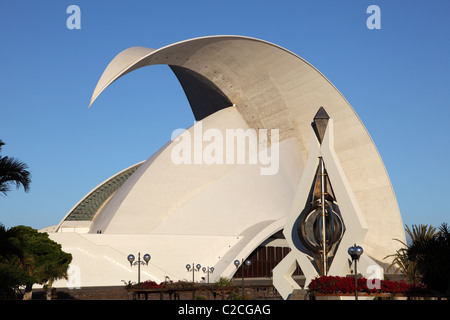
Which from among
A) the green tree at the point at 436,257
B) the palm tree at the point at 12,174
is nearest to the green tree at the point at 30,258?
the palm tree at the point at 12,174

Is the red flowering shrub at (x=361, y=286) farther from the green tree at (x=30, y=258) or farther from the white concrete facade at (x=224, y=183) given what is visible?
the white concrete facade at (x=224, y=183)

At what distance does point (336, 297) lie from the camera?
14469 mm

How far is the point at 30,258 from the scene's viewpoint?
61.7 feet

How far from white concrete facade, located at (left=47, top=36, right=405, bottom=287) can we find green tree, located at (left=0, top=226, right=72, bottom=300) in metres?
4.13

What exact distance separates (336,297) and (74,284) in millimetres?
15063

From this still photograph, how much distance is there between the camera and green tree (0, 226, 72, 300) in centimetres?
1431

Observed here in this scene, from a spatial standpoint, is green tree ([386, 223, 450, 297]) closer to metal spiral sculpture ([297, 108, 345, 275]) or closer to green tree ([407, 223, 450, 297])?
green tree ([407, 223, 450, 297])

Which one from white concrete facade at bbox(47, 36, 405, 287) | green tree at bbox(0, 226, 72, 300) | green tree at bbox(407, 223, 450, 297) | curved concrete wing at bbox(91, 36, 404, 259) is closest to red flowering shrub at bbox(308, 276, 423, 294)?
green tree at bbox(407, 223, 450, 297)

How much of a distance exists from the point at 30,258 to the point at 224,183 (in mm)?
14603

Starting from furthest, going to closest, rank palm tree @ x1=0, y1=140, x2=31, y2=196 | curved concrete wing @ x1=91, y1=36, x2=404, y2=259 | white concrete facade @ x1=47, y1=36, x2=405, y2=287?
curved concrete wing @ x1=91, y1=36, x2=404, y2=259
white concrete facade @ x1=47, y1=36, x2=405, y2=287
palm tree @ x1=0, y1=140, x2=31, y2=196

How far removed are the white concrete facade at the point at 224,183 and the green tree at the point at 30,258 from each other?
413 cm

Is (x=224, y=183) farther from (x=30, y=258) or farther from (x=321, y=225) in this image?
(x=321, y=225)
